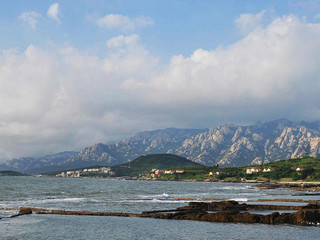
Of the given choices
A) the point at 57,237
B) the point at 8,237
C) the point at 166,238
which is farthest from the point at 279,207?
the point at 8,237

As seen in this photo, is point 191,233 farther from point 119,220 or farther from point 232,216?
point 119,220

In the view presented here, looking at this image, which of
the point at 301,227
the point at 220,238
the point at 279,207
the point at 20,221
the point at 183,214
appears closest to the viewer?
the point at 220,238

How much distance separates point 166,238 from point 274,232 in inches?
632

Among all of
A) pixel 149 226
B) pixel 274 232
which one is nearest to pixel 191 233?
pixel 149 226

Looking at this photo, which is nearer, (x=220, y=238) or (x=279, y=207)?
(x=220, y=238)

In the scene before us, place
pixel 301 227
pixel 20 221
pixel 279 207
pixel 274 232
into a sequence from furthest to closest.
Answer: pixel 279 207 → pixel 20 221 → pixel 301 227 → pixel 274 232

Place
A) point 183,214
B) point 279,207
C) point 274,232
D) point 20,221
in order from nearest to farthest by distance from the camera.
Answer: point 274,232 < point 20,221 < point 183,214 < point 279,207

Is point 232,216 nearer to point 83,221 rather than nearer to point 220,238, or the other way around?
point 220,238

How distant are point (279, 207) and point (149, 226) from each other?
123 feet

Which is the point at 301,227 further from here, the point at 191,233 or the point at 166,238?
the point at 166,238

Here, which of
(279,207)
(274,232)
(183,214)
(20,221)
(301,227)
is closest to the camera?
(274,232)

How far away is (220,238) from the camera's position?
45.3 metres

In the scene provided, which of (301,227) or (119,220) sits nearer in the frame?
(301,227)

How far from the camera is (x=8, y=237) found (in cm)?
4634
